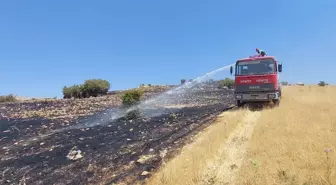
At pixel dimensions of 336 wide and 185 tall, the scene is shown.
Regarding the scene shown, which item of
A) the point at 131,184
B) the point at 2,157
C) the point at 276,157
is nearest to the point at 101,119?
the point at 2,157

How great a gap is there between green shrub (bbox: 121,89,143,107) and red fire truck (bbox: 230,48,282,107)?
7722 millimetres

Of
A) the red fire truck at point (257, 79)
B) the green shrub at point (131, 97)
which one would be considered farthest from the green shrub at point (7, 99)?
the red fire truck at point (257, 79)

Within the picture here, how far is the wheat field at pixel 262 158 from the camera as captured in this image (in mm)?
5605

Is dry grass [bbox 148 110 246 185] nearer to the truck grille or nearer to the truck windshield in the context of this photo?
the truck grille

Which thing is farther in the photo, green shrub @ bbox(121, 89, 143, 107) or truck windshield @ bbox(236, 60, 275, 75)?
green shrub @ bbox(121, 89, 143, 107)

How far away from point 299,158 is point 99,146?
6.31 meters

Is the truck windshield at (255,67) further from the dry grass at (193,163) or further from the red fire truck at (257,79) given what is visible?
the dry grass at (193,163)

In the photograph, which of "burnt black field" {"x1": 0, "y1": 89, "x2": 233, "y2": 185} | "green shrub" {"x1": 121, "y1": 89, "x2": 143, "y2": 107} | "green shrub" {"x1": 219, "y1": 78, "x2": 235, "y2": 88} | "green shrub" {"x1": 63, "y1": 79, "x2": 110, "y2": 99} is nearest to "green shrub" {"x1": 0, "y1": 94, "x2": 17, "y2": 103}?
"green shrub" {"x1": 63, "y1": 79, "x2": 110, "y2": 99}

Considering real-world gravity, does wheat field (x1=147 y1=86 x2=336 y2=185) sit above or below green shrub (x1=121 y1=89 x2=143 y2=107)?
A: below

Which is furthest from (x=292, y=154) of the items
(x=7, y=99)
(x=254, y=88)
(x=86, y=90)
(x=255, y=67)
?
(x=7, y=99)

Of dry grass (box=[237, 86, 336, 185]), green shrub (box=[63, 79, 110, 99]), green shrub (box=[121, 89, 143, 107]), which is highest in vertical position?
green shrub (box=[63, 79, 110, 99])

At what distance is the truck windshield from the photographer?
16.6m

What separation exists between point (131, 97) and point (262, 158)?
15286 millimetres

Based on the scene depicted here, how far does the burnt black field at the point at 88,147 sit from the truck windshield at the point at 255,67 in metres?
4.57
